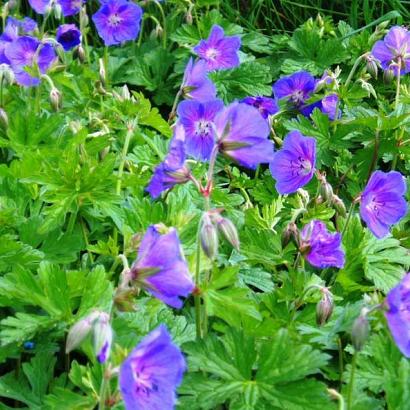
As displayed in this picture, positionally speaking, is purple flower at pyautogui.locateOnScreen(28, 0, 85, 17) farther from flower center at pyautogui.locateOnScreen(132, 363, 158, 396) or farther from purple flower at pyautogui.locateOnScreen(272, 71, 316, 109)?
flower center at pyautogui.locateOnScreen(132, 363, 158, 396)

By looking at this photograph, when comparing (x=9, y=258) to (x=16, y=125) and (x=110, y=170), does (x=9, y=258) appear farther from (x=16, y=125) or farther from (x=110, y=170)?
(x=16, y=125)

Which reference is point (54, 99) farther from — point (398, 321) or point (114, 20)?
point (398, 321)

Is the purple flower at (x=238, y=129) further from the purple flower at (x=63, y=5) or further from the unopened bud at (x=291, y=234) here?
the purple flower at (x=63, y=5)

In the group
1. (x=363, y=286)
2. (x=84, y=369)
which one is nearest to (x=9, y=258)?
(x=84, y=369)

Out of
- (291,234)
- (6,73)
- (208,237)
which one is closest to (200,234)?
(208,237)

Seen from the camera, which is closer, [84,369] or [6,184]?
[84,369]

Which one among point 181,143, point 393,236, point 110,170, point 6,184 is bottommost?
point 393,236

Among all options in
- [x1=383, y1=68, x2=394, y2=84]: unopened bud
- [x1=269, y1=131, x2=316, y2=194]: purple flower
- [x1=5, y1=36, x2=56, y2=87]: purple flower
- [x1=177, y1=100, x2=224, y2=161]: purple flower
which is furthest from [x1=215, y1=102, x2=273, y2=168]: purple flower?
[x1=383, y1=68, x2=394, y2=84]: unopened bud
